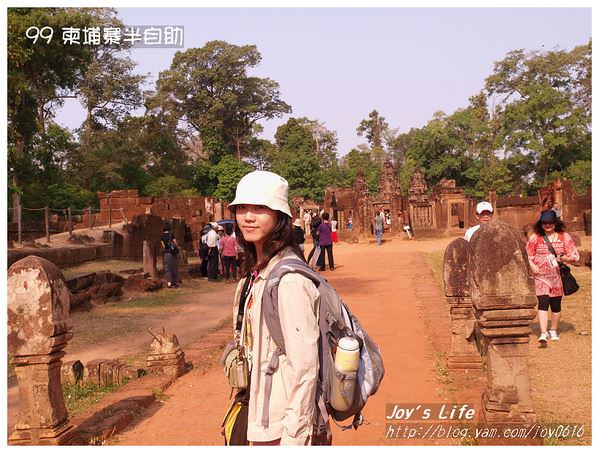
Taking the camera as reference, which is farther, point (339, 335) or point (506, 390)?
point (506, 390)

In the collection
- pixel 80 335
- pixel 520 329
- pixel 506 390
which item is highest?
pixel 520 329

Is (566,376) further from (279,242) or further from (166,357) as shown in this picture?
(279,242)

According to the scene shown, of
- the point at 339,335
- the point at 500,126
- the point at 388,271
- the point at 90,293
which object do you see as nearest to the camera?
the point at 339,335

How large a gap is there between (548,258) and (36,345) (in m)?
5.49

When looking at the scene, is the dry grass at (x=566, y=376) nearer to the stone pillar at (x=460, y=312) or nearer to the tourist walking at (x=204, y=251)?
the stone pillar at (x=460, y=312)

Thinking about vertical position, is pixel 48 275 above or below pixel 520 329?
above

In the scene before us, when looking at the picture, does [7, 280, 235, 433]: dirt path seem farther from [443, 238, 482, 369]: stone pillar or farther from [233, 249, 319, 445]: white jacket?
[233, 249, 319, 445]: white jacket

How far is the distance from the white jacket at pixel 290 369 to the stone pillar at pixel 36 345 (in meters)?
2.45

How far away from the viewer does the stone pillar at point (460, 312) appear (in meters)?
6.30

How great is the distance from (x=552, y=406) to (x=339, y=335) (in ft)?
10.5

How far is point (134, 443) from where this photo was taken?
4750 mm

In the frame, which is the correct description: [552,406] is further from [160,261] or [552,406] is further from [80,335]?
[160,261]

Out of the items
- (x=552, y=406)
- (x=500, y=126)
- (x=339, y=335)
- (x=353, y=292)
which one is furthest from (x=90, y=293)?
(x=500, y=126)

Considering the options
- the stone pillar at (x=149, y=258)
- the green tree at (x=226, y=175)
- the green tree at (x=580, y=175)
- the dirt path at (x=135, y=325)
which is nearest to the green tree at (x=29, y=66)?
the stone pillar at (x=149, y=258)
